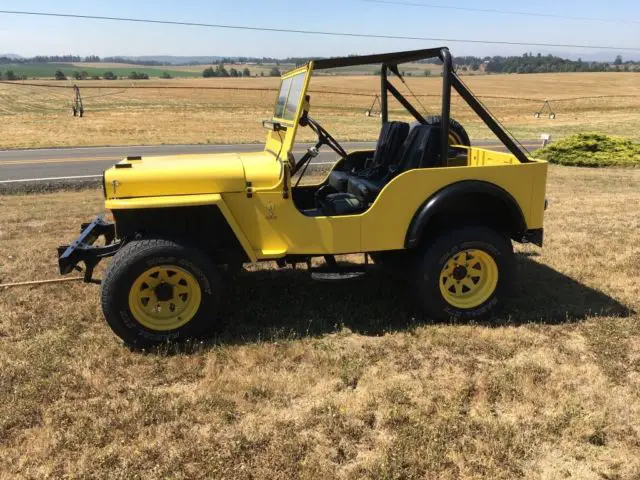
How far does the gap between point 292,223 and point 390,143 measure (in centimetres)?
169

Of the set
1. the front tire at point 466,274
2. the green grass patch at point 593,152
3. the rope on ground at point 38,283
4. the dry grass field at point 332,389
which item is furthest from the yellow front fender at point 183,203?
the green grass patch at point 593,152

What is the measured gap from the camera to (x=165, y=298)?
3961 millimetres

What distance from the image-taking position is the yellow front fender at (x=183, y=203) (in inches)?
147

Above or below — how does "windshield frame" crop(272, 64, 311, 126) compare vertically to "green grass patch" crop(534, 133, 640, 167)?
above

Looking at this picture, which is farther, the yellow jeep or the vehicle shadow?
the vehicle shadow

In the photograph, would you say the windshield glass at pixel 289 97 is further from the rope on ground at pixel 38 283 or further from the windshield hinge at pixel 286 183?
the rope on ground at pixel 38 283

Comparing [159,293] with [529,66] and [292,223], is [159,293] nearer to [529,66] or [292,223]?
[292,223]

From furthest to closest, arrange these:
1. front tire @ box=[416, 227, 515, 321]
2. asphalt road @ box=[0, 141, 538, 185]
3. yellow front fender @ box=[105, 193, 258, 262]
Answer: asphalt road @ box=[0, 141, 538, 185] < front tire @ box=[416, 227, 515, 321] < yellow front fender @ box=[105, 193, 258, 262]

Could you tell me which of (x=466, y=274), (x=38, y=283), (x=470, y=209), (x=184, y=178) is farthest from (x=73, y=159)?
(x=466, y=274)

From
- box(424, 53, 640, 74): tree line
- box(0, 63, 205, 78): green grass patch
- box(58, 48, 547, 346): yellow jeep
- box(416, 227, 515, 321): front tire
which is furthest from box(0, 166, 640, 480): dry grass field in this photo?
box(424, 53, 640, 74): tree line

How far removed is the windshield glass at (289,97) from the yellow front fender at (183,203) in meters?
0.98

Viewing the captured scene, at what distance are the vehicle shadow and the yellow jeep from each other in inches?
13.3

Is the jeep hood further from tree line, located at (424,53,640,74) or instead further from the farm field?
tree line, located at (424,53,640,74)

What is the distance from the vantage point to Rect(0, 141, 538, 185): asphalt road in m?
12.6
